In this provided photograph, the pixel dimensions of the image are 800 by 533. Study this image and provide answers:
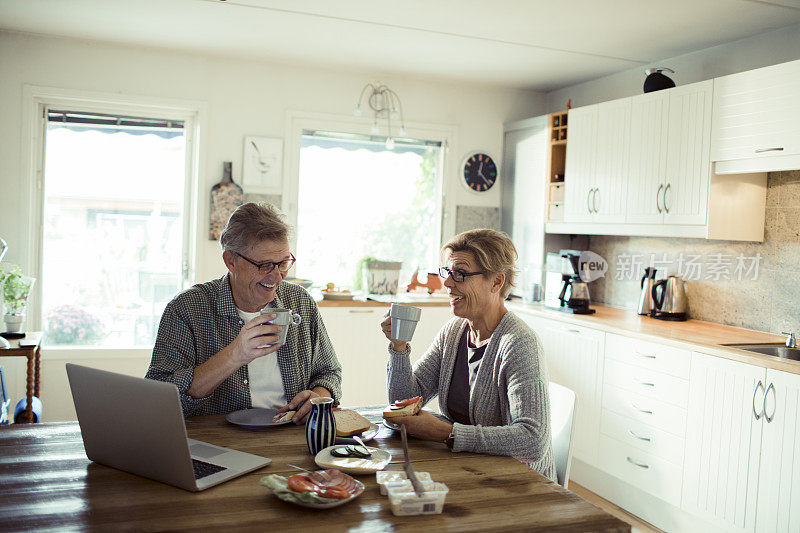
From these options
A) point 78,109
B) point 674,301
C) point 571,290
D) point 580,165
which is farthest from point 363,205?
point 674,301

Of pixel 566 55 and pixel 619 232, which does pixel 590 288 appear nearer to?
pixel 619 232

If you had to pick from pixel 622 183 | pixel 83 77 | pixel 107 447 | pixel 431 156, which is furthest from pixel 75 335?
pixel 622 183

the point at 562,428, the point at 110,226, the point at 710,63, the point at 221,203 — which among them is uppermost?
the point at 710,63

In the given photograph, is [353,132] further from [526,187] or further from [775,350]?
[775,350]

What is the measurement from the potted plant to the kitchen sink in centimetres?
355

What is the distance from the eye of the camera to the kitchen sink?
120 inches

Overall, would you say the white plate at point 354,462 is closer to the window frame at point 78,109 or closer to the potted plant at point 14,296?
the potted plant at point 14,296

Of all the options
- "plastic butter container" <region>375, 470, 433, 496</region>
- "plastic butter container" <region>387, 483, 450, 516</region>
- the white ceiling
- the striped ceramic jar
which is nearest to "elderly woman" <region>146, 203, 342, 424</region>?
the striped ceramic jar

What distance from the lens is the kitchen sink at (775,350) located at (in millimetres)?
3059

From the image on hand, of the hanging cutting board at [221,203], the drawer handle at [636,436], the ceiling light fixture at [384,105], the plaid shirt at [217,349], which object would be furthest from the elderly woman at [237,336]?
the ceiling light fixture at [384,105]

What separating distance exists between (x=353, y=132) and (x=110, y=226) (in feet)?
5.90

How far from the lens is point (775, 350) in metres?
3.10

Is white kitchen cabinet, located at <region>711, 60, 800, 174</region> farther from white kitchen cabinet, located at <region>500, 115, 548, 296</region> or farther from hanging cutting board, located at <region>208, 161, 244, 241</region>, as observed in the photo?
hanging cutting board, located at <region>208, 161, 244, 241</region>

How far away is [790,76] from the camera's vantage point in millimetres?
2973
